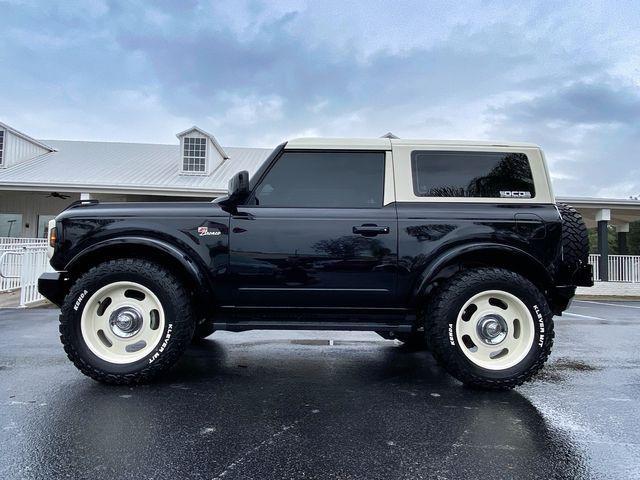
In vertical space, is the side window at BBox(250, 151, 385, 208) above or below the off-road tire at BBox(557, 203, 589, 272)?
above

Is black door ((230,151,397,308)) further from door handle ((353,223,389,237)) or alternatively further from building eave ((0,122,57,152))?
building eave ((0,122,57,152))

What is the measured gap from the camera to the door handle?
3.09m

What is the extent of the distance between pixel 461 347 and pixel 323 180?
1.75 metres

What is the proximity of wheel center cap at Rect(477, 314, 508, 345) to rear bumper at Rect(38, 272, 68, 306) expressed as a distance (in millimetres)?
3390

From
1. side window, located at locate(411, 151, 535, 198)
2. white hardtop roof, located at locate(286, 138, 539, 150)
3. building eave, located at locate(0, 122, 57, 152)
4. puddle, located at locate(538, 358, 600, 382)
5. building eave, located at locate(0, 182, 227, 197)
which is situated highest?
building eave, located at locate(0, 122, 57, 152)

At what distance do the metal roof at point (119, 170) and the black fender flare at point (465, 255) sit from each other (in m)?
10.7

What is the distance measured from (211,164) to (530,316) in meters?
13.8

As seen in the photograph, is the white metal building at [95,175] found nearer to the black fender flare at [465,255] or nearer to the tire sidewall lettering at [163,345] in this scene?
the tire sidewall lettering at [163,345]

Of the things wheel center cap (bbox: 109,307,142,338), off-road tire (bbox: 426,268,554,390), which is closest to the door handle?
off-road tire (bbox: 426,268,554,390)

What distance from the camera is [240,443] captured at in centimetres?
207

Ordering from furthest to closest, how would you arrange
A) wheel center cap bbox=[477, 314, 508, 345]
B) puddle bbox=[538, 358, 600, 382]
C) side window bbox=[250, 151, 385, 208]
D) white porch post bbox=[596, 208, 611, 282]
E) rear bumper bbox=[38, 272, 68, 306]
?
1. white porch post bbox=[596, 208, 611, 282]
2. puddle bbox=[538, 358, 600, 382]
3. side window bbox=[250, 151, 385, 208]
4. rear bumper bbox=[38, 272, 68, 306]
5. wheel center cap bbox=[477, 314, 508, 345]

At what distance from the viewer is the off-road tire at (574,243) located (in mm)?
3129

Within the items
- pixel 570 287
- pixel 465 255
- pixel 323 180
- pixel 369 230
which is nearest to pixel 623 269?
pixel 570 287

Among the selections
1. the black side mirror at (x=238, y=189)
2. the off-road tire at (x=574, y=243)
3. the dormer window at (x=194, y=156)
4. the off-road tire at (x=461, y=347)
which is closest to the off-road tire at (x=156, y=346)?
the black side mirror at (x=238, y=189)
